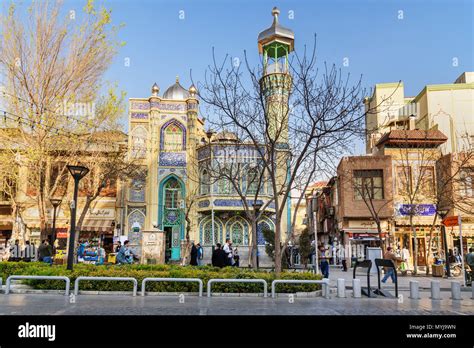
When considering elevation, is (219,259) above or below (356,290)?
above

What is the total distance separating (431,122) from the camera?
34.2 meters

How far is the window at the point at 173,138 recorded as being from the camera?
34.8m

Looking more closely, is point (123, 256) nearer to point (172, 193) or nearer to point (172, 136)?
point (172, 193)

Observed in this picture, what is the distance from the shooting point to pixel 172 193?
113ft

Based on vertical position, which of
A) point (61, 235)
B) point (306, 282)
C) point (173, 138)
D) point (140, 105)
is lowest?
point (306, 282)

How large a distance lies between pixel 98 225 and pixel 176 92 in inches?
533

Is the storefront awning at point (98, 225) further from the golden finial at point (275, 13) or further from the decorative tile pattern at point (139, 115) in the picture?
the golden finial at point (275, 13)

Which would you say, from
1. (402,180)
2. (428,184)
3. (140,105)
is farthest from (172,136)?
(428,184)

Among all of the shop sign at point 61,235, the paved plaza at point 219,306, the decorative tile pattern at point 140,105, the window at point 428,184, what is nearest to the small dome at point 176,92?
the decorative tile pattern at point 140,105

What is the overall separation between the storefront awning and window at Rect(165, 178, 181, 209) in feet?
14.8
